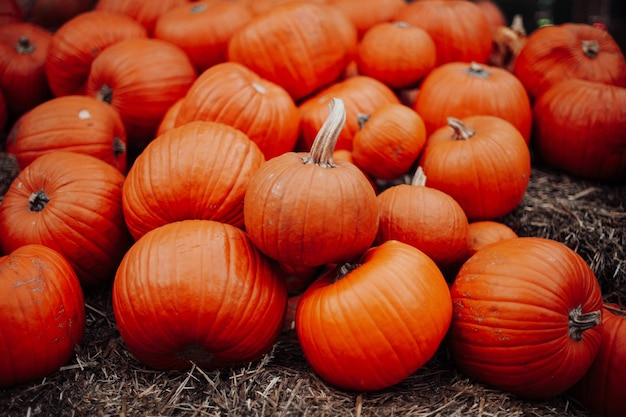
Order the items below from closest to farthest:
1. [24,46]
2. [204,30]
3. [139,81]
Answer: [139,81] < [204,30] < [24,46]

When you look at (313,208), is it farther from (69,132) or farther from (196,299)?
(69,132)

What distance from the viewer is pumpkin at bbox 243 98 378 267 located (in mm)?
2137

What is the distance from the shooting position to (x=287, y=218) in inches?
84.4

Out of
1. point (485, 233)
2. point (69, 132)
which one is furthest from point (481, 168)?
point (69, 132)

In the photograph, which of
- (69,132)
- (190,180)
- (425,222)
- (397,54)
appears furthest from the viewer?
(397,54)

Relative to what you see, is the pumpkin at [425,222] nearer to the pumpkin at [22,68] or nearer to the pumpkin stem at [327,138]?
the pumpkin stem at [327,138]

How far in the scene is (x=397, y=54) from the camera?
390cm

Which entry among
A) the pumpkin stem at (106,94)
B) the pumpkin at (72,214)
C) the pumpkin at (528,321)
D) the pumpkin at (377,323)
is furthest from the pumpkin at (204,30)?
the pumpkin at (528,321)

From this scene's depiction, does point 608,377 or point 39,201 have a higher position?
point 39,201

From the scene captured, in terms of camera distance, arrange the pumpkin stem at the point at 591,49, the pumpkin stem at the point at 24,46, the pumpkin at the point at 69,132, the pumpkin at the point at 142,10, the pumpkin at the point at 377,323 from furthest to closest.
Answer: the pumpkin at the point at 142,10
the pumpkin stem at the point at 24,46
the pumpkin stem at the point at 591,49
the pumpkin at the point at 69,132
the pumpkin at the point at 377,323

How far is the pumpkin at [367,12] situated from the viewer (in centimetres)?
465

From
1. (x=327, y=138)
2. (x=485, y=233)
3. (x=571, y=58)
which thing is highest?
(x=327, y=138)

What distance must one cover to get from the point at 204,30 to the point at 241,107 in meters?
1.39

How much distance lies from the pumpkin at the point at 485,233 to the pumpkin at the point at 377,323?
2.41 ft
